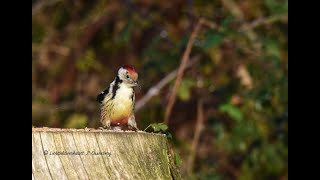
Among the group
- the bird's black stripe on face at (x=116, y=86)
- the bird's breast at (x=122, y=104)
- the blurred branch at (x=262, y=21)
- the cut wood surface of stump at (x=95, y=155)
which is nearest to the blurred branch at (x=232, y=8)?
the blurred branch at (x=262, y=21)

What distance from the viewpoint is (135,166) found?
2.38 m

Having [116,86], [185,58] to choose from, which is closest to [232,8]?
[185,58]

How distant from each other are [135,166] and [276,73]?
3.92 meters

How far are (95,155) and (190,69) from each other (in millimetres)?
4069

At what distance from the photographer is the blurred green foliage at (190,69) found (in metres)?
6.17

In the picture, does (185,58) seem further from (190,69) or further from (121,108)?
(121,108)

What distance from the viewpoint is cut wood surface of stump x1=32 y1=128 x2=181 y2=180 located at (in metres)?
2.20

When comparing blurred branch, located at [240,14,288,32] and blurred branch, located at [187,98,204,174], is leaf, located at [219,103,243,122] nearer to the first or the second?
blurred branch, located at [187,98,204,174]

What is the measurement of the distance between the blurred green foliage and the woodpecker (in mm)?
1293

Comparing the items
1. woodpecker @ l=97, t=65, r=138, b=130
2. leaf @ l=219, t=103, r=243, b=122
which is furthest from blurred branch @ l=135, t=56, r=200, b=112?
woodpecker @ l=97, t=65, r=138, b=130

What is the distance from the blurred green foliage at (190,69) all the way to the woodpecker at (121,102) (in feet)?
4.24

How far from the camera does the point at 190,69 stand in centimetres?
630
